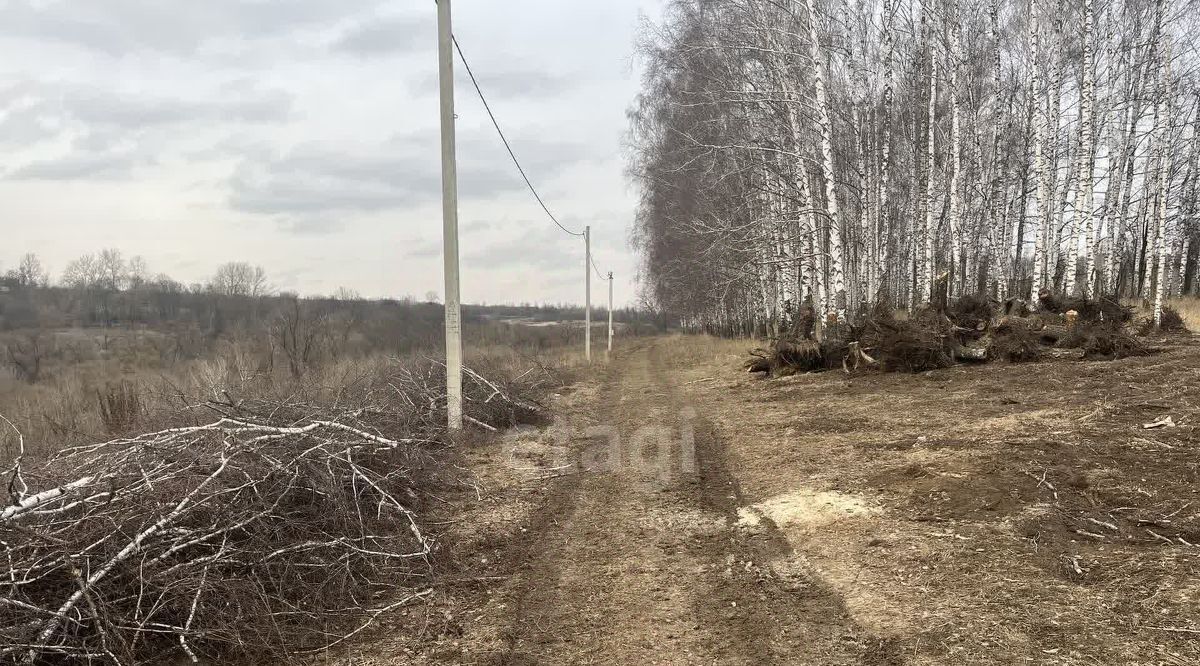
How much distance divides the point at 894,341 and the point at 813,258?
3349 millimetres

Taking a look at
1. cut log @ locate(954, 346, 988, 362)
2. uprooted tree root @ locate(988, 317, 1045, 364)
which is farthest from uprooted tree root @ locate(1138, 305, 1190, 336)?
cut log @ locate(954, 346, 988, 362)

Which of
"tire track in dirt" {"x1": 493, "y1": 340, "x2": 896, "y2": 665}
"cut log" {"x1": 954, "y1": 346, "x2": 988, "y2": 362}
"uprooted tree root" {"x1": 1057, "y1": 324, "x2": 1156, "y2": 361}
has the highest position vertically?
"uprooted tree root" {"x1": 1057, "y1": 324, "x2": 1156, "y2": 361}

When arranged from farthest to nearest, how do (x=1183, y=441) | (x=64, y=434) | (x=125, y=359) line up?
(x=125, y=359) → (x=64, y=434) → (x=1183, y=441)

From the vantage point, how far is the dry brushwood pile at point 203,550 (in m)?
3.00

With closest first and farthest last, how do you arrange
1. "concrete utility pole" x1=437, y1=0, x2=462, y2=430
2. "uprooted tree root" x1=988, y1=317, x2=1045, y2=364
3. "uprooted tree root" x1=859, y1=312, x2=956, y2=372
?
"concrete utility pole" x1=437, y1=0, x2=462, y2=430 → "uprooted tree root" x1=988, y1=317, x2=1045, y2=364 → "uprooted tree root" x1=859, y1=312, x2=956, y2=372

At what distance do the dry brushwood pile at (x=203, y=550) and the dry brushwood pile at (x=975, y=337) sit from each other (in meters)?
8.20

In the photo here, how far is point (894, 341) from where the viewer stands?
1048 centimetres

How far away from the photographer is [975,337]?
10945 mm

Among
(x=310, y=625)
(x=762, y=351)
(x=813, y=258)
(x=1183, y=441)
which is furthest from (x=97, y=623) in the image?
(x=813, y=258)

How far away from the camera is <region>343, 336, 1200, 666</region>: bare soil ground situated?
119 inches

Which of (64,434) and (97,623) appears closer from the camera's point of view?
(97,623)

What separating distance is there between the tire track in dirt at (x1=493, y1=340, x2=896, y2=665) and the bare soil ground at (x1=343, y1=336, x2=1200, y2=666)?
0.02 metres

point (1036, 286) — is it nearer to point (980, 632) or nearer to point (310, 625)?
point (980, 632)

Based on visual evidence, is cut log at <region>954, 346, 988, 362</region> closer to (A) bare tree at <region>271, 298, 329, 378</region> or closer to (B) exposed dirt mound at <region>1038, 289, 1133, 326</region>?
(B) exposed dirt mound at <region>1038, 289, 1133, 326</region>
